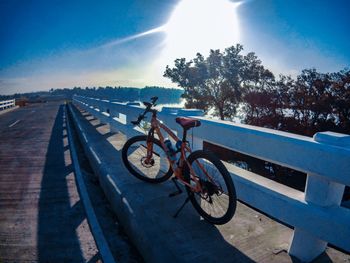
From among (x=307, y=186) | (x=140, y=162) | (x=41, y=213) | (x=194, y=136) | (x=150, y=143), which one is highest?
(x=194, y=136)

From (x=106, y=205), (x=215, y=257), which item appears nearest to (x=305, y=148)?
(x=215, y=257)

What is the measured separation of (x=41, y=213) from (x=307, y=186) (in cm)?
367

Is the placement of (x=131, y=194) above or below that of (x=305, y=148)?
below

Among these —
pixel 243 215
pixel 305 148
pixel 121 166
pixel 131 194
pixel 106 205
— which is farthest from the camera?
pixel 121 166

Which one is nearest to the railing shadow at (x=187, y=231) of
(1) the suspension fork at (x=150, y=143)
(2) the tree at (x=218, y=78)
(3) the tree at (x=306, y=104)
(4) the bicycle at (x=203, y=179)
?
(4) the bicycle at (x=203, y=179)

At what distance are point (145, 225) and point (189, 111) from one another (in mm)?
1994

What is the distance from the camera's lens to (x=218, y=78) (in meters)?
35.0

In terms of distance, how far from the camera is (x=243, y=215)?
3271 mm

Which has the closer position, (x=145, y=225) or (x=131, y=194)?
(x=145, y=225)

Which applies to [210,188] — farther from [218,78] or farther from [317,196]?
[218,78]

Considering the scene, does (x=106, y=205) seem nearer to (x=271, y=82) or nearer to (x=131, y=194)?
(x=131, y=194)

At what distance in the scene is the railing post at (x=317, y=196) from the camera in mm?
2047

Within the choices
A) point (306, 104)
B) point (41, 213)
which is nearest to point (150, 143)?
point (41, 213)

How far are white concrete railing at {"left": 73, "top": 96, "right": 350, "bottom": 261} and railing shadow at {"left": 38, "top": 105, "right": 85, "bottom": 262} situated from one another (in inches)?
83.8
